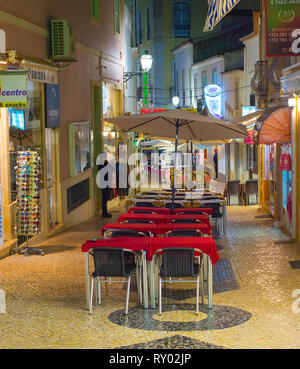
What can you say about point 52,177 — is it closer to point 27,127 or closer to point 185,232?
point 27,127

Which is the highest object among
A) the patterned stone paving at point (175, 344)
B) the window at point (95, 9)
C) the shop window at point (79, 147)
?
the window at point (95, 9)

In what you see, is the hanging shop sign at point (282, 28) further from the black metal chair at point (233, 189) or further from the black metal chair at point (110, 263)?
the black metal chair at point (233, 189)

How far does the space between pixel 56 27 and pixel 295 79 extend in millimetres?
6139

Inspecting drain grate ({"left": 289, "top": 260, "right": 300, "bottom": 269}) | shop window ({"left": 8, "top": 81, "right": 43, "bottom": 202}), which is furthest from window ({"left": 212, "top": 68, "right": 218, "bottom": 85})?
drain grate ({"left": 289, "top": 260, "right": 300, "bottom": 269})

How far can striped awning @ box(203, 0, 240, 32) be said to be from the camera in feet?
28.3

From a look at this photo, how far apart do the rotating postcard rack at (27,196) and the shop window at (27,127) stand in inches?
10.8

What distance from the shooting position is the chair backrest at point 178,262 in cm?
986

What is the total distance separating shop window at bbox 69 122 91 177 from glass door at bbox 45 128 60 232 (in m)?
1.42

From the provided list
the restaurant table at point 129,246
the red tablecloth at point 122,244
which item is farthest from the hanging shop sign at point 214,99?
the restaurant table at point 129,246

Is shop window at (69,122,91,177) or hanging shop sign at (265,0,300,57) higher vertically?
hanging shop sign at (265,0,300,57)

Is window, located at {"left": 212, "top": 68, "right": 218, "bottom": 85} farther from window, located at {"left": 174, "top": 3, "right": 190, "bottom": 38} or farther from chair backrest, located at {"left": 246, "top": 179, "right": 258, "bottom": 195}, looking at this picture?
chair backrest, located at {"left": 246, "top": 179, "right": 258, "bottom": 195}

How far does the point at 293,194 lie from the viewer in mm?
16688
